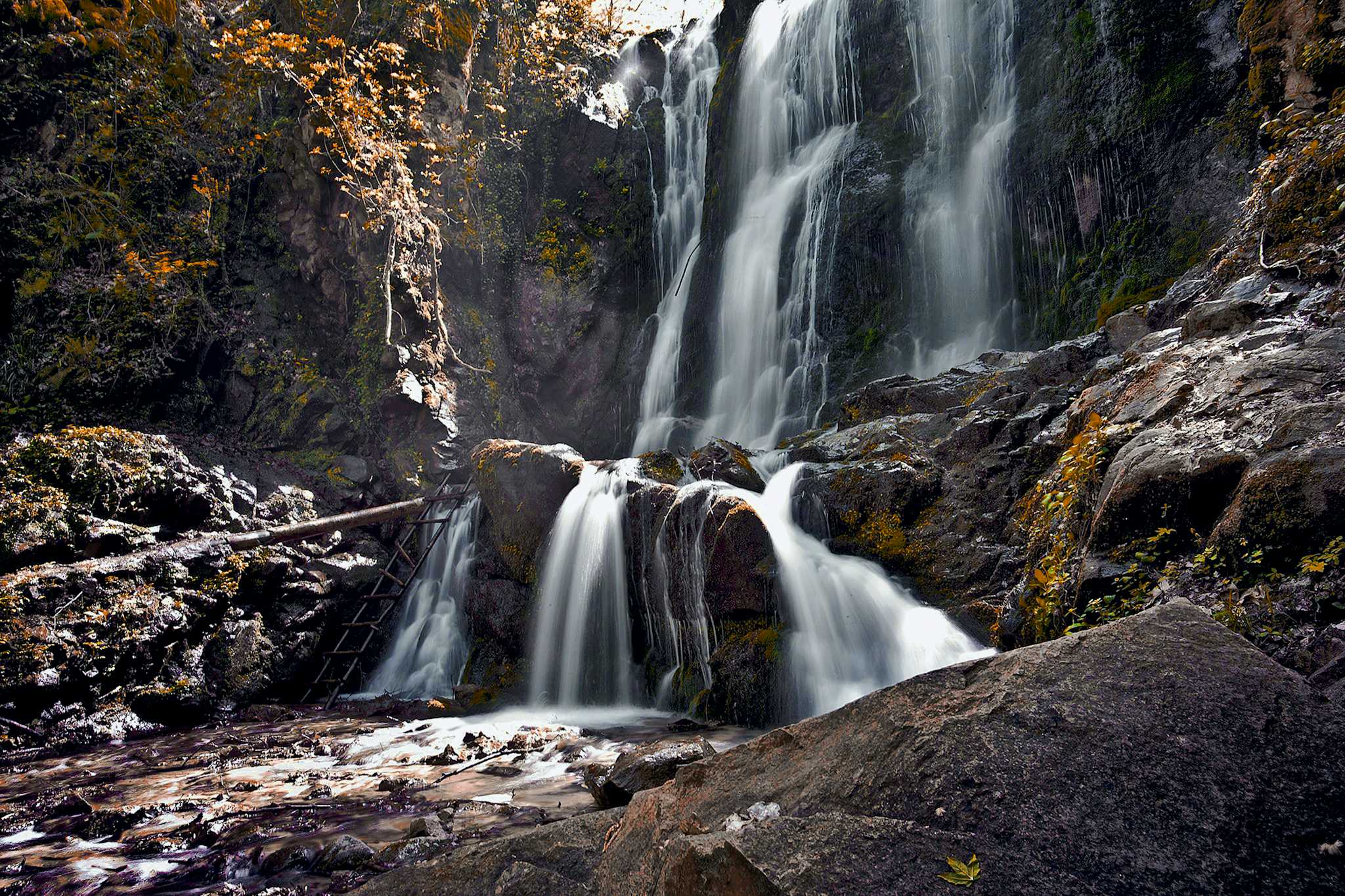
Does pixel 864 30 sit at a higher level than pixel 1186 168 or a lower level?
higher

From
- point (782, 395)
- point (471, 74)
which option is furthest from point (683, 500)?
point (471, 74)

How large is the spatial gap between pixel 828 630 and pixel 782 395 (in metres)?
7.54

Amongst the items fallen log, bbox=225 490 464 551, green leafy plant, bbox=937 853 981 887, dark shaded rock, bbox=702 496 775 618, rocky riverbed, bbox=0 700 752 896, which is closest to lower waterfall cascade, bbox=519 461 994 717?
dark shaded rock, bbox=702 496 775 618

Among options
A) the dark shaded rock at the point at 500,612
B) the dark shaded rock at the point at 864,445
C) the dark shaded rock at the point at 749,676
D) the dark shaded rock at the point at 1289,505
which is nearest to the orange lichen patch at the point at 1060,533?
the dark shaded rock at the point at 1289,505

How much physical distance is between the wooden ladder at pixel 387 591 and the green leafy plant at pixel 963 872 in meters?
9.66

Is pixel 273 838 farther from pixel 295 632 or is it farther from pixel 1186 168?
pixel 1186 168

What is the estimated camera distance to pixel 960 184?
13188mm

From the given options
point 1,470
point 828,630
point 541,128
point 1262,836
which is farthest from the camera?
point 541,128

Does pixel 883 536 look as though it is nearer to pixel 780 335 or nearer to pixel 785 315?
pixel 780 335

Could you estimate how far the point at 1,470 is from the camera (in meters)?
8.23

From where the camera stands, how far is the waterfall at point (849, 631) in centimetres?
612

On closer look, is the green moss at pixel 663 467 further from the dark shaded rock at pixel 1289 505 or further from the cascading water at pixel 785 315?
the dark shaded rock at pixel 1289 505

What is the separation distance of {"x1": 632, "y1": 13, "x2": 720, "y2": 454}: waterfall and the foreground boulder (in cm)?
1256

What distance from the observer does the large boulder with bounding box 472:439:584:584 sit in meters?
9.60
